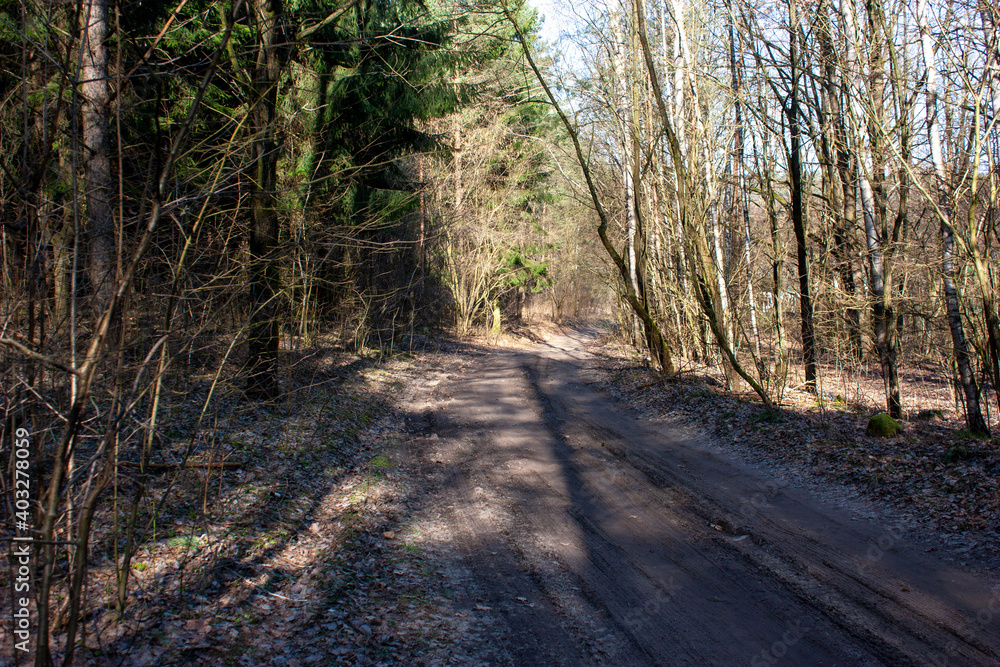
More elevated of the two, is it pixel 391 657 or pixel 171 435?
pixel 171 435

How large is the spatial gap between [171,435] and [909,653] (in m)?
7.15

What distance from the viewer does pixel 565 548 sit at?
5.23 metres

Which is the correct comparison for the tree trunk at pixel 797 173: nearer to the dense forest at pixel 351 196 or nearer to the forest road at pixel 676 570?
the dense forest at pixel 351 196

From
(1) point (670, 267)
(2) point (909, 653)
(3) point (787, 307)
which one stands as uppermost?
(1) point (670, 267)

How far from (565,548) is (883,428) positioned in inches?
210

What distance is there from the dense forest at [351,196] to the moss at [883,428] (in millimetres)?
1186

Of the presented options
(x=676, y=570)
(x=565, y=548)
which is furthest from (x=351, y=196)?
(x=676, y=570)

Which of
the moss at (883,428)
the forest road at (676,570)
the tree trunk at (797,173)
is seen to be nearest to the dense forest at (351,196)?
→ the tree trunk at (797,173)

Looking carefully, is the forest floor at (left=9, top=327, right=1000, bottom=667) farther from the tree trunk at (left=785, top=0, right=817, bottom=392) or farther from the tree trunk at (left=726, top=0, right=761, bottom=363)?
the tree trunk at (left=726, top=0, right=761, bottom=363)

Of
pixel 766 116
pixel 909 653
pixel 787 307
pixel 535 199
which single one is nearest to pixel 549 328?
pixel 535 199

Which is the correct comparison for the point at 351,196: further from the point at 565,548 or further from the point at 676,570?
the point at 676,570

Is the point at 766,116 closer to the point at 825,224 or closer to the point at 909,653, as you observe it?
the point at 825,224

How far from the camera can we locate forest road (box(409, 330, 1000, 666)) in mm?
3724

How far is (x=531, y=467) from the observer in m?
7.68
